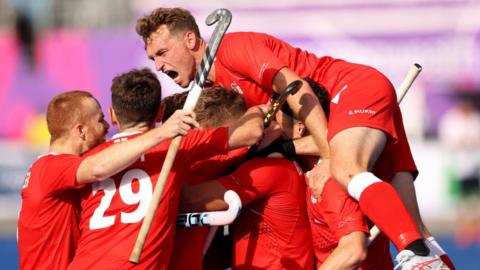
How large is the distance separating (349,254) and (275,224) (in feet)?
2.24

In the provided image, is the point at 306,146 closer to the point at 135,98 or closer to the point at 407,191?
the point at 407,191

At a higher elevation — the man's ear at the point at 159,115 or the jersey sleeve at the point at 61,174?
the man's ear at the point at 159,115

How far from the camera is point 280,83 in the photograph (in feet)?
18.6

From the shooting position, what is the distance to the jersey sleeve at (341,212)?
209 inches

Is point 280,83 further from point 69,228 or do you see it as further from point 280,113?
point 69,228

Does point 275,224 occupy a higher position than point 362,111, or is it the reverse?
point 362,111

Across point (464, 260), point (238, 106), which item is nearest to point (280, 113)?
point (238, 106)

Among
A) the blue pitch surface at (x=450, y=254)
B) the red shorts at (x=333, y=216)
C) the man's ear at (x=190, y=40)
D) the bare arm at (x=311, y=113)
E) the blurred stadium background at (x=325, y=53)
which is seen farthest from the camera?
the blurred stadium background at (x=325, y=53)

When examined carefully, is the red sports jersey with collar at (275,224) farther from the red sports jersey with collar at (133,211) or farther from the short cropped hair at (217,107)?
the red sports jersey with collar at (133,211)

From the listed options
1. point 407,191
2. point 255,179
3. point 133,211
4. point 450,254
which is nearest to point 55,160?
point 133,211

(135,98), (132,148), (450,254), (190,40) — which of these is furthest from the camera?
(450,254)

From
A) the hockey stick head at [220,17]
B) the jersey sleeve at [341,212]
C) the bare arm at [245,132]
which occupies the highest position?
the hockey stick head at [220,17]

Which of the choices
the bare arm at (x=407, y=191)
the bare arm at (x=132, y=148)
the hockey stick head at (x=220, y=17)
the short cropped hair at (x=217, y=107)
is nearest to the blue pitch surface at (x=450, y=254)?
the bare arm at (x=407, y=191)

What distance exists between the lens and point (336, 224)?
211 inches
